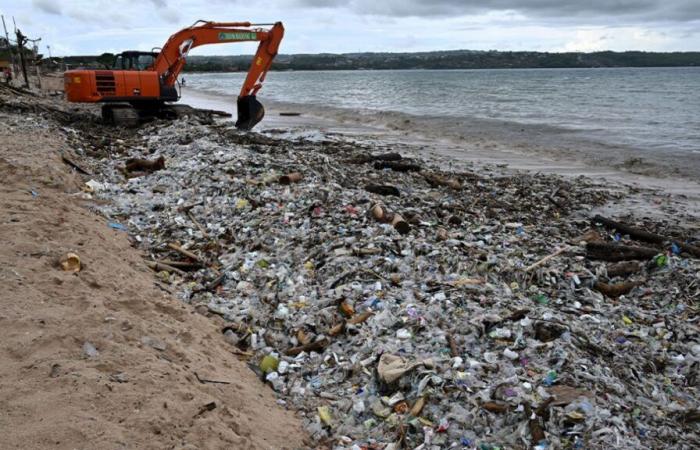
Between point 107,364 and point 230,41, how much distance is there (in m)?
13.7

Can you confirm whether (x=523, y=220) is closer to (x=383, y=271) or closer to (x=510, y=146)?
(x=383, y=271)

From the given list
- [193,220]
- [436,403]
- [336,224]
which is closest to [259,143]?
[193,220]

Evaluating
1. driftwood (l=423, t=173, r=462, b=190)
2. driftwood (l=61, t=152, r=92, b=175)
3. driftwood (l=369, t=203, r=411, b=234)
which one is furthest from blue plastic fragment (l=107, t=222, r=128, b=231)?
driftwood (l=423, t=173, r=462, b=190)

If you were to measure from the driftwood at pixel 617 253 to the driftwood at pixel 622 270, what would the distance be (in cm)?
36

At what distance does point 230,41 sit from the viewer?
1552cm

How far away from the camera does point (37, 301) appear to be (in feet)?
13.5

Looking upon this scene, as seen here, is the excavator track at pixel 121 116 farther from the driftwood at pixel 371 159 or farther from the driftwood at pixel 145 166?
the driftwood at pixel 371 159

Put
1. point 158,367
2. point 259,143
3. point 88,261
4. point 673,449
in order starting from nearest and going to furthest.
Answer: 1. point 673,449
2. point 158,367
3. point 88,261
4. point 259,143

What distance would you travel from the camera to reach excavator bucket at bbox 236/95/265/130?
16.1 m

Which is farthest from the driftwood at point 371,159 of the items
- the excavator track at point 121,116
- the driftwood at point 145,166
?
the excavator track at point 121,116

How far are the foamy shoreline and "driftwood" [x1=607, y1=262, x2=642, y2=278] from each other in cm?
426

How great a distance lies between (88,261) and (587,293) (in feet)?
16.6

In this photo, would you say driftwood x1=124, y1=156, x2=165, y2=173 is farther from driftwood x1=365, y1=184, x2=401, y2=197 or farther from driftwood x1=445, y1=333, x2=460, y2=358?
driftwood x1=445, y1=333, x2=460, y2=358

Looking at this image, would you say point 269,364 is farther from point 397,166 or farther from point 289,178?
point 397,166
